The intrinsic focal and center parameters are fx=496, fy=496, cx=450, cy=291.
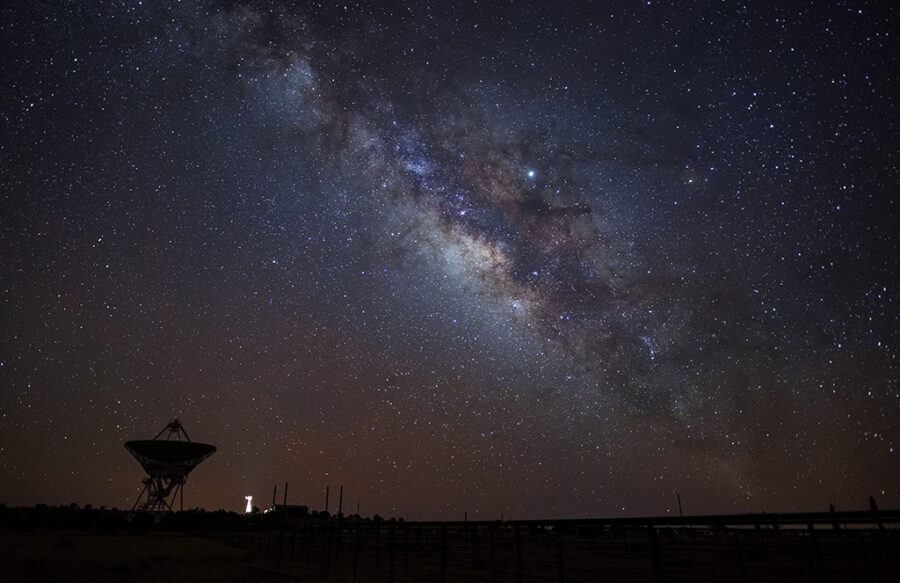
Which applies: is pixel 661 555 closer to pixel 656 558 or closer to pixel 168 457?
pixel 656 558

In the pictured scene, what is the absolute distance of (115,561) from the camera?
18406 mm

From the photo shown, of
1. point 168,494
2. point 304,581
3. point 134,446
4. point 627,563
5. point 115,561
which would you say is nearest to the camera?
point 304,581

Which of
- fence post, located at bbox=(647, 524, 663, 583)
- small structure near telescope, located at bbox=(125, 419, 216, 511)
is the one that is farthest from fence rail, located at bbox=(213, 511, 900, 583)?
small structure near telescope, located at bbox=(125, 419, 216, 511)

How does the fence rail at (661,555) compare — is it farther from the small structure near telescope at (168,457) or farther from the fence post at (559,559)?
the small structure near telescope at (168,457)

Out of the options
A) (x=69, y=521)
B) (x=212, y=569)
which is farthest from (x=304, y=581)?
(x=69, y=521)

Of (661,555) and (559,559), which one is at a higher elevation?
(559,559)

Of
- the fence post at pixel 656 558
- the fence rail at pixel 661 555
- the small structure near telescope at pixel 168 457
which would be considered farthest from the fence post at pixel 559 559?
the small structure near telescope at pixel 168 457

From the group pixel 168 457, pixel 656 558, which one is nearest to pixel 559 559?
pixel 656 558

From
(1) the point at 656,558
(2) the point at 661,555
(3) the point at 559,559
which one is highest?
(1) the point at 656,558

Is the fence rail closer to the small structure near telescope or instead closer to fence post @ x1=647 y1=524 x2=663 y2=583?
fence post @ x1=647 y1=524 x2=663 y2=583

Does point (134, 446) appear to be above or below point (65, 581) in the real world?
above

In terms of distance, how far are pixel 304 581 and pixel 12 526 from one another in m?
47.8

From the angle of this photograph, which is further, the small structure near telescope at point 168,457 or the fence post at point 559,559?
the small structure near telescope at point 168,457

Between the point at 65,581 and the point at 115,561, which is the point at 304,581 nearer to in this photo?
the point at 65,581
